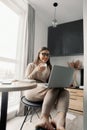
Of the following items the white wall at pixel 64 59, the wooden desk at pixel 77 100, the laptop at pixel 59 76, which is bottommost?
the wooden desk at pixel 77 100

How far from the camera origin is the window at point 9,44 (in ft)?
8.16

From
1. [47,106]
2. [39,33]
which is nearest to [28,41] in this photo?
[39,33]

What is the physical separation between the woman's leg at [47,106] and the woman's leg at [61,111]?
7 centimetres

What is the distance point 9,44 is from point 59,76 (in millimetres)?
1665

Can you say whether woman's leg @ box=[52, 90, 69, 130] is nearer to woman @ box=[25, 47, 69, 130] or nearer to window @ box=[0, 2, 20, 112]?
woman @ box=[25, 47, 69, 130]

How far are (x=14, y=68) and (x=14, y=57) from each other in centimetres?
24

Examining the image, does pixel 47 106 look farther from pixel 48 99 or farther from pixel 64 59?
pixel 64 59

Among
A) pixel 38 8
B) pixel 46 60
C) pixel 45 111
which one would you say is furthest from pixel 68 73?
pixel 38 8

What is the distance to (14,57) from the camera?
2.73 m

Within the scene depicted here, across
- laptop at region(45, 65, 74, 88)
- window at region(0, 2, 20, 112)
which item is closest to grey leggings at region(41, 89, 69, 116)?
laptop at region(45, 65, 74, 88)

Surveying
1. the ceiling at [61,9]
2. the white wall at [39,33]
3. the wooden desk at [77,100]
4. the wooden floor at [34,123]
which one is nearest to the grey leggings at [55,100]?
the wooden floor at [34,123]

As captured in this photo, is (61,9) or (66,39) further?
(66,39)

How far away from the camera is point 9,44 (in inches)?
105

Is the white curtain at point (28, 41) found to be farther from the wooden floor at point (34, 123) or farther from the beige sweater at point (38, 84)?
the beige sweater at point (38, 84)
